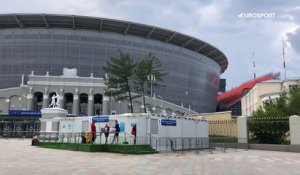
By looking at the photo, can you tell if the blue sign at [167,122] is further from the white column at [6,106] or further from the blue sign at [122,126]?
the white column at [6,106]

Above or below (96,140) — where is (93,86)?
above

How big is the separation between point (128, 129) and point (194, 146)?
7.93 m

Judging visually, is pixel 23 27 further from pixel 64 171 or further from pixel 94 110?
pixel 64 171

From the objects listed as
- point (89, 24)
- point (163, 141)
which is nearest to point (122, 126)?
point (163, 141)

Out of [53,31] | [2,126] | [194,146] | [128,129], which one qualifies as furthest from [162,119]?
[53,31]

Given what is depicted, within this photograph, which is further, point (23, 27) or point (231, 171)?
point (23, 27)

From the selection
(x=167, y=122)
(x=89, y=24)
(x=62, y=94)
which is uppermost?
(x=89, y=24)

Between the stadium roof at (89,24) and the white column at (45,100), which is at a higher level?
the stadium roof at (89,24)

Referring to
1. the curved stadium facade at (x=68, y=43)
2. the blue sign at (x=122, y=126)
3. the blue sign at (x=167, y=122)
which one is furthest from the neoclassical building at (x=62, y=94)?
the blue sign at (x=122, y=126)

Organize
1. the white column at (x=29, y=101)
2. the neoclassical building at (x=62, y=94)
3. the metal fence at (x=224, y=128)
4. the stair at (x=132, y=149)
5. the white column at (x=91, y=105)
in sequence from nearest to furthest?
the stair at (x=132, y=149) < the metal fence at (x=224, y=128) < the white column at (x=29, y=101) < the neoclassical building at (x=62, y=94) < the white column at (x=91, y=105)

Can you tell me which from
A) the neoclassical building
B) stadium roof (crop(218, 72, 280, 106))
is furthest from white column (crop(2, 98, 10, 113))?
stadium roof (crop(218, 72, 280, 106))

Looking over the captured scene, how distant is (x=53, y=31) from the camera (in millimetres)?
95688

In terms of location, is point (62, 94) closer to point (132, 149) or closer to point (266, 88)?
point (266, 88)

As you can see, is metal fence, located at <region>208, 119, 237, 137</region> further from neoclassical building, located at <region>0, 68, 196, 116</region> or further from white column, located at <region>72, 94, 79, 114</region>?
white column, located at <region>72, 94, 79, 114</region>
